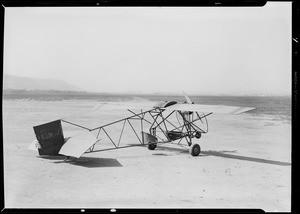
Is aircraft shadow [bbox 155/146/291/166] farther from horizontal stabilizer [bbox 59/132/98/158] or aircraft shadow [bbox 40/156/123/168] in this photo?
horizontal stabilizer [bbox 59/132/98/158]

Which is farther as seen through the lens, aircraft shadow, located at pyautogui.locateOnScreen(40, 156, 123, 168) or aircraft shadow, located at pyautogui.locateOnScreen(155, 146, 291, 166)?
aircraft shadow, located at pyautogui.locateOnScreen(155, 146, 291, 166)

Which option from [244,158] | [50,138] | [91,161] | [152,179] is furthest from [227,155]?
[50,138]

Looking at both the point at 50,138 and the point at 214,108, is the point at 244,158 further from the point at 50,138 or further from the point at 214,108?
the point at 50,138

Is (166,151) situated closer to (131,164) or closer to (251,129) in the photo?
(131,164)

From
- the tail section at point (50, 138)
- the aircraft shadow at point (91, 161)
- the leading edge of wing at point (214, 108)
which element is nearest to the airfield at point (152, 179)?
the aircraft shadow at point (91, 161)

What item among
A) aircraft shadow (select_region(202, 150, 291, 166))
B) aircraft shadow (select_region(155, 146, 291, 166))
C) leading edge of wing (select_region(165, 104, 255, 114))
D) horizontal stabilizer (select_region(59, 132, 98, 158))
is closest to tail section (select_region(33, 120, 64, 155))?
horizontal stabilizer (select_region(59, 132, 98, 158))

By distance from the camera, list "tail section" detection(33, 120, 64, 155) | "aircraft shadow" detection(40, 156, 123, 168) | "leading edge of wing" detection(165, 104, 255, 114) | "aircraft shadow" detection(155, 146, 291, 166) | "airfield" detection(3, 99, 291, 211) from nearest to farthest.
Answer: "airfield" detection(3, 99, 291, 211) < "leading edge of wing" detection(165, 104, 255, 114) < "tail section" detection(33, 120, 64, 155) < "aircraft shadow" detection(40, 156, 123, 168) < "aircraft shadow" detection(155, 146, 291, 166)

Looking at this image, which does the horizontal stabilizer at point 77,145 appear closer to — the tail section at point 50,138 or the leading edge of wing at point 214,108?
the tail section at point 50,138
